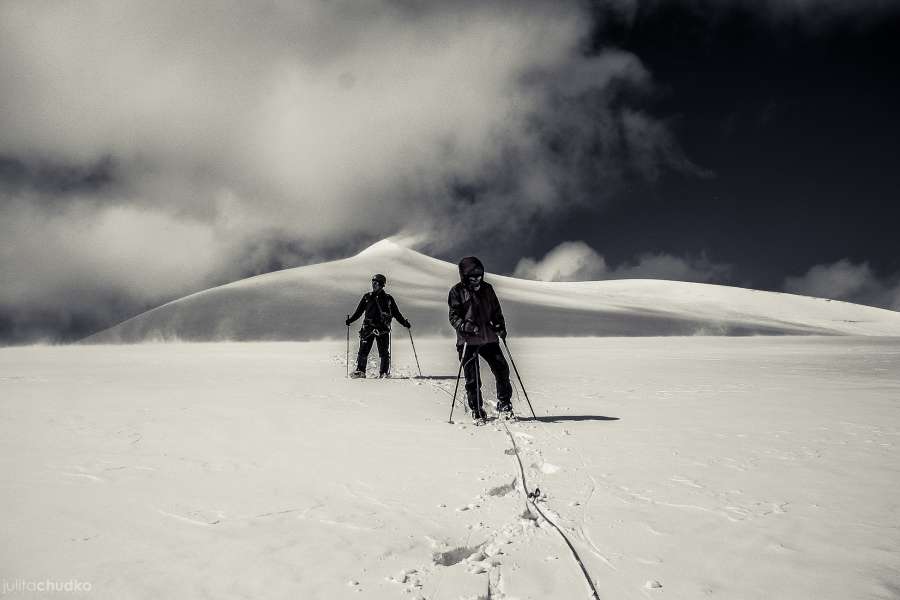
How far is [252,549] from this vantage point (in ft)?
10.2

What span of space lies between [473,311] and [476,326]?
0.83ft

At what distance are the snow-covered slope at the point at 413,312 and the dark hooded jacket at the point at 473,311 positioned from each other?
36246 mm

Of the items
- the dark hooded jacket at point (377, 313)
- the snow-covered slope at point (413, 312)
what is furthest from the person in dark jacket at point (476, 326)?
the snow-covered slope at point (413, 312)

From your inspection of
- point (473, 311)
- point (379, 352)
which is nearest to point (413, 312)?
point (379, 352)

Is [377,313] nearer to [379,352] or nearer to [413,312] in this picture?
[379,352]

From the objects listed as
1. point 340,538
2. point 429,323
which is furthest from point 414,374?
point 429,323

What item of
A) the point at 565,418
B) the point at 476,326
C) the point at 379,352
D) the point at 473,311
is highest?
the point at 473,311

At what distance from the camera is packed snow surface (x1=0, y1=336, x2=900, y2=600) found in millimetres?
2816

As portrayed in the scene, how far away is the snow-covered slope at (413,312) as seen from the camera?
47.5 m

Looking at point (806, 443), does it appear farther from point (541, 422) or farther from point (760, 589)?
point (760, 589)

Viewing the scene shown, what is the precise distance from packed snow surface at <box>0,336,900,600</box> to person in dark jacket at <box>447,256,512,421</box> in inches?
32.0

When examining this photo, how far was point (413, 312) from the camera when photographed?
50.1m

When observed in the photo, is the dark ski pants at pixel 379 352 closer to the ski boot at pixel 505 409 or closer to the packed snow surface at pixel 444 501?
the packed snow surface at pixel 444 501

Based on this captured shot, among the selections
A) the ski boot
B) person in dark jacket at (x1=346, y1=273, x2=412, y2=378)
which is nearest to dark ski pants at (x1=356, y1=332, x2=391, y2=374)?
person in dark jacket at (x1=346, y1=273, x2=412, y2=378)
